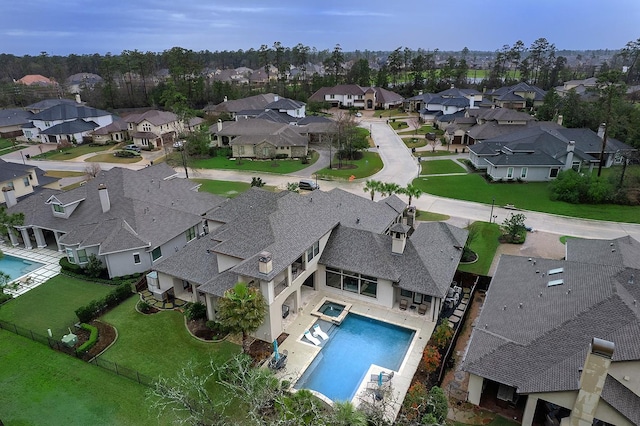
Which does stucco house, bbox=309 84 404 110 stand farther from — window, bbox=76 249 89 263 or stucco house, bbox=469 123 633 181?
window, bbox=76 249 89 263

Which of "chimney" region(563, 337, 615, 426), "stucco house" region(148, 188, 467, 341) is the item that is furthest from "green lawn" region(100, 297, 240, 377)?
"chimney" region(563, 337, 615, 426)

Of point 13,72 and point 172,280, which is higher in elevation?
point 13,72

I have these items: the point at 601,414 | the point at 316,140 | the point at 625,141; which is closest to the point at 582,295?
the point at 601,414

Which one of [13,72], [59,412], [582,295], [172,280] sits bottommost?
[59,412]

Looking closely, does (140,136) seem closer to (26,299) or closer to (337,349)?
(26,299)

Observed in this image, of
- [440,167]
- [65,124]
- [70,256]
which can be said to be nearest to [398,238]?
[70,256]

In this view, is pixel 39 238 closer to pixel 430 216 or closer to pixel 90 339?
pixel 90 339
